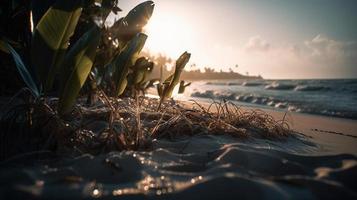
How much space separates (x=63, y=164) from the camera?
1.18 meters

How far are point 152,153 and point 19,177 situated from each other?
0.52 m

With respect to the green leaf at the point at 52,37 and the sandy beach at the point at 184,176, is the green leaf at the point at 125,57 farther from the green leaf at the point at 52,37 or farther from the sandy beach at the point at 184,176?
the sandy beach at the point at 184,176

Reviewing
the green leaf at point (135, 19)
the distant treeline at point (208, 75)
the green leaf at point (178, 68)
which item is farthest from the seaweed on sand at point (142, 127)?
the distant treeline at point (208, 75)

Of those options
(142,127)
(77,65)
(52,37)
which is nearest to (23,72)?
(52,37)

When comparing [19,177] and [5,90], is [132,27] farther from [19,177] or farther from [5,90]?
[19,177]

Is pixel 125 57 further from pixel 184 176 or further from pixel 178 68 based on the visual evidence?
pixel 184 176

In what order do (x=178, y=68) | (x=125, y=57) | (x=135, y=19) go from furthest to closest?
1. (x=135, y=19)
2. (x=178, y=68)
3. (x=125, y=57)

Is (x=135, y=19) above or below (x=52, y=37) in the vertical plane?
above

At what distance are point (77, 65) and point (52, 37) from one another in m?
0.22

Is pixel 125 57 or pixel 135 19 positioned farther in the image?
pixel 135 19

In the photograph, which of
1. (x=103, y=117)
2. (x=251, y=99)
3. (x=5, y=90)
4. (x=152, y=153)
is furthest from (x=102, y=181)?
(x=251, y=99)

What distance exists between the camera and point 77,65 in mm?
1500

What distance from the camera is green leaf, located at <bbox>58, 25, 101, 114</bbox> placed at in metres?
1.50

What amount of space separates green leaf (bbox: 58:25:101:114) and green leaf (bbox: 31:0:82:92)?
118 millimetres
